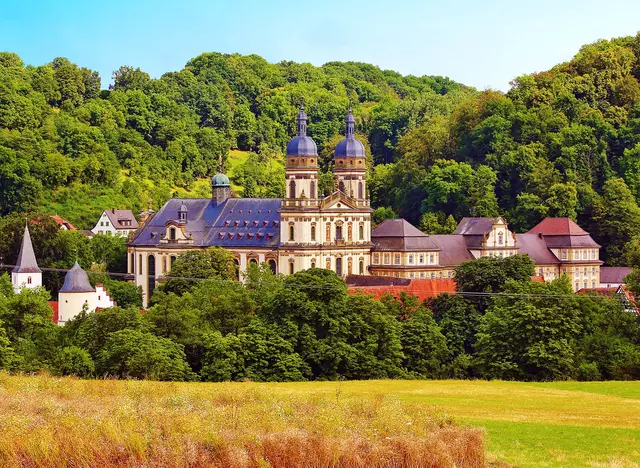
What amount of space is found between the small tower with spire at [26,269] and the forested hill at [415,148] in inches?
1303

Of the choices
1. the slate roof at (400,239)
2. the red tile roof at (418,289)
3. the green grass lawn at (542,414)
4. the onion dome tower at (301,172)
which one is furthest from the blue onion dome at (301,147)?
the green grass lawn at (542,414)

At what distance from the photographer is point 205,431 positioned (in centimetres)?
3073

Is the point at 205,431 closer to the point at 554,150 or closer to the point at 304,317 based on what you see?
the point at 304,317

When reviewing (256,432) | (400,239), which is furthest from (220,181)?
(256,432)

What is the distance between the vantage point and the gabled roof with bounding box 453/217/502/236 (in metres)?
109

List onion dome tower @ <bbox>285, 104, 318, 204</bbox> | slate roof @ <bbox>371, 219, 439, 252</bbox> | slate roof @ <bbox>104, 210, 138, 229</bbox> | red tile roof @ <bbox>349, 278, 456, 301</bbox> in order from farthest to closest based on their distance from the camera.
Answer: slate roof @ <bbox>104, 210, 138, 229</bbox>, onion dome tower @ <bbox>285, 104, 318, 204</bbox>, slate roof @ <bbox>371, 219, 439, 252</bbox>, red tile roof @ <bbox>349, 278, 456, 301</bbox>

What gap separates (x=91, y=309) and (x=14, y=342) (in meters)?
14.7

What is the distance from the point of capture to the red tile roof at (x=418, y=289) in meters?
82.6

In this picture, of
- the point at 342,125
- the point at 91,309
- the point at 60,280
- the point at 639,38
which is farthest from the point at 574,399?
the point at 342,125

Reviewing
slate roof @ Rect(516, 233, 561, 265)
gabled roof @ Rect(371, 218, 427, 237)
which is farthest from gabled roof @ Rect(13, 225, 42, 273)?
slate roof @ Rect(516, 233, 561, 265)

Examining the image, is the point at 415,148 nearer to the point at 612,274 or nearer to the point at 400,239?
the point at 612,274

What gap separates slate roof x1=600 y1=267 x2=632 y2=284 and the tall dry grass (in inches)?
3038

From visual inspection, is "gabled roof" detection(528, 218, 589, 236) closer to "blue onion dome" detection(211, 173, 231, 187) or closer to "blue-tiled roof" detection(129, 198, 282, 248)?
"blue-tiled roof" detection(129, 198, 282, 248)

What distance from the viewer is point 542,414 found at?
43.2 meters
